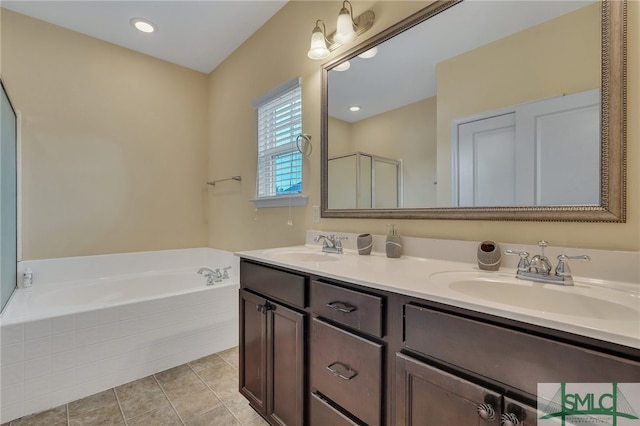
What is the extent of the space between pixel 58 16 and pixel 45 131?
0.94 meters

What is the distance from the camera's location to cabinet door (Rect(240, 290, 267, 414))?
4.69 ft

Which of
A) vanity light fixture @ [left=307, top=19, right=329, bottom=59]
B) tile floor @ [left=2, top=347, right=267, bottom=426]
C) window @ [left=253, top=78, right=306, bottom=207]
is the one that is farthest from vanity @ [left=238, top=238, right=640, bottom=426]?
vanity light fixture @ [left=307, top=19, right=329, bottom=59]

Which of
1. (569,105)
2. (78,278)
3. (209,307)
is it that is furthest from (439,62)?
(78,278)

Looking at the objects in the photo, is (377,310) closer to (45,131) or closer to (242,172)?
(242,172)

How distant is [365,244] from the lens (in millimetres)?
1550

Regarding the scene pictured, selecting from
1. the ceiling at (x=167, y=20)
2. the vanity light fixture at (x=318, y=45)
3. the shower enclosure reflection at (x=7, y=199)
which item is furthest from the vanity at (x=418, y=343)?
the ceiling at (x=167, y=20)

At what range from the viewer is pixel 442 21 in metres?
1.34

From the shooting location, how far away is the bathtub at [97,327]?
159cm

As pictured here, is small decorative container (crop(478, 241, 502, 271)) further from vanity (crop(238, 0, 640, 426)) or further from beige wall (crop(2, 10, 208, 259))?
beige wall (crop(2, 10, 208, 259))

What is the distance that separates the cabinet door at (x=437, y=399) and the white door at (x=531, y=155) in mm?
735

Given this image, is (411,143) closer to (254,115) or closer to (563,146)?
(563,146)

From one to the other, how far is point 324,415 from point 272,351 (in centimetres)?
37

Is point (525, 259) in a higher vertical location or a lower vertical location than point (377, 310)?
higher

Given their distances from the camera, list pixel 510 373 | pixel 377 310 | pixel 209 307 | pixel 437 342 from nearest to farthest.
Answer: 1. pixel 510 373
2. pixel 437 342
3. pixel 377 310
4. pixel 209 307
